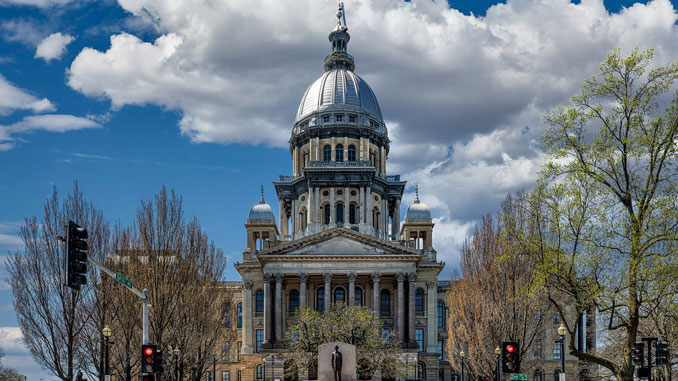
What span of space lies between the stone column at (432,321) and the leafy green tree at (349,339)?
11.7 meters

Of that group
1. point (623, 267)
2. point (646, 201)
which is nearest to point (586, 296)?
point (623, 267)

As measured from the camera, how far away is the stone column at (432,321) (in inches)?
3243

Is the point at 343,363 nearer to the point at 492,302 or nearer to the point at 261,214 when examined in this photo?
the point at 492,302

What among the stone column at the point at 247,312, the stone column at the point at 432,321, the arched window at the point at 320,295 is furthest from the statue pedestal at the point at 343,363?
the stone column at the point at 247,312

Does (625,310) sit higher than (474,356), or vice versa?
(625,310)

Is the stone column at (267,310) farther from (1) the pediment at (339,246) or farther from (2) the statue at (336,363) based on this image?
(2) the statue at (336,363)

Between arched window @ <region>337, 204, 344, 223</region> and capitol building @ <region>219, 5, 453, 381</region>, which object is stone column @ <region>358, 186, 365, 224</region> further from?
arched window @ <region>337, 204, 344, 223</region>

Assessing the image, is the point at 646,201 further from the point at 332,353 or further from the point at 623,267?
the point at 332,353

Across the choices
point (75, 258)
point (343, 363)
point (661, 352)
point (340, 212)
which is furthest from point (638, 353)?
point (340, 212)

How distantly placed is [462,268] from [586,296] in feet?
94.2

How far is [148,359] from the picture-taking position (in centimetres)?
2308

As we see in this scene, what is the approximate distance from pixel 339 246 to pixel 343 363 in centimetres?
3619

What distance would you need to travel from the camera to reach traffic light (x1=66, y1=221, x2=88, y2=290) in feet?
55.3

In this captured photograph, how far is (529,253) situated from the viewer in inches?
1065
